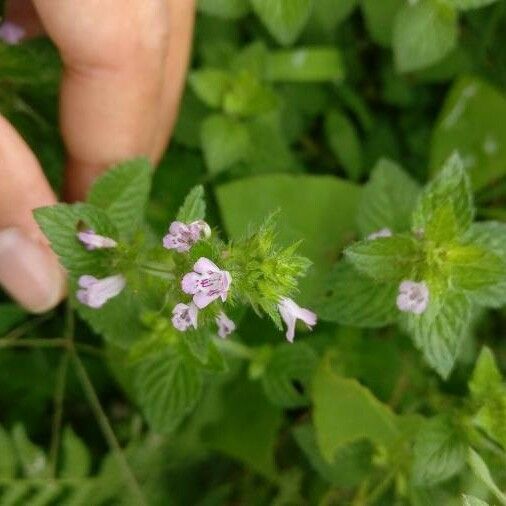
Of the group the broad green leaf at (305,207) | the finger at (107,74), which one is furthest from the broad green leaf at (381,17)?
the finger at (107,74)

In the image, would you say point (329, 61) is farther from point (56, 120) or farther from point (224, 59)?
point (56, 120)

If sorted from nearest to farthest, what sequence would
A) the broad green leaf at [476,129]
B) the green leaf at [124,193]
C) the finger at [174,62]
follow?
1. the green leaf at [124,193]
2. the finger at [174,62]
3. the broad green leaf at [476,129]

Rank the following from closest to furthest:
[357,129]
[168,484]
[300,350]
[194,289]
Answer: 1. [194,289]
2. [300,350]
3. [168,484]
4. [357,129]

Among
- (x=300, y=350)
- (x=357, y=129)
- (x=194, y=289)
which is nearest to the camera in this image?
(x=194, y=289)

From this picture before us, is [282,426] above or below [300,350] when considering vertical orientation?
below

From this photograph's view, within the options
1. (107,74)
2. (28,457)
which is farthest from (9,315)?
(107,74)

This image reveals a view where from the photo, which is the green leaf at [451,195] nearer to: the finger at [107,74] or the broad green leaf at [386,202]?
the broad green leaf at [386,202]

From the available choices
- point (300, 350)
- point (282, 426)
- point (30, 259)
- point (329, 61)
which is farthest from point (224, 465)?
point (329, 61)
